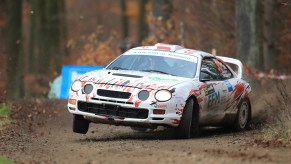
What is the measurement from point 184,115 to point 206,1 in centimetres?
1847

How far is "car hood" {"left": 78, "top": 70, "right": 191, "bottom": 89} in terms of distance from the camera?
1215 centimetres

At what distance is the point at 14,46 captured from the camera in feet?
81.8

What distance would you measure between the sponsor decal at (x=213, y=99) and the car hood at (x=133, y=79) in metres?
0.71

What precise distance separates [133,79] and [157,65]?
116 cm

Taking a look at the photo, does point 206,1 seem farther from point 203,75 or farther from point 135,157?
point 135,157

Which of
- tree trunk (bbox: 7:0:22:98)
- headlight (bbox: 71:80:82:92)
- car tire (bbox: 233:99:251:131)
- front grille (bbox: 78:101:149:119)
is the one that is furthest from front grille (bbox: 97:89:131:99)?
tree trunk (bbox: 7:0:22:98)

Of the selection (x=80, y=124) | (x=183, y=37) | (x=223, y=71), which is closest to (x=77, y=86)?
(x=80, y=124)

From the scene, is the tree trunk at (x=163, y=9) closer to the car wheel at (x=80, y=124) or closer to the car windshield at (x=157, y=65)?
the car windshield at (x=157, y=65)

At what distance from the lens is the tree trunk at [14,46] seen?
954 inches

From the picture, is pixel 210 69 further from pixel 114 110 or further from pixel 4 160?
pixel 4 160

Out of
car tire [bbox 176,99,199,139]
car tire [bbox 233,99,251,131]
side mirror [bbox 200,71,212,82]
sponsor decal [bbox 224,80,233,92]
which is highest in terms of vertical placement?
side mirror [bbox 200,71,212,82]

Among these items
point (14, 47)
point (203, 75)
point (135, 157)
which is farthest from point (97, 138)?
point (14, 47)

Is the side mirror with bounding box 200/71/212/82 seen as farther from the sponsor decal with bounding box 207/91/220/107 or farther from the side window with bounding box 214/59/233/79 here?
the side window with bounding box 214/59/233/79

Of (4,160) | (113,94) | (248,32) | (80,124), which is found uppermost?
(113,94)
